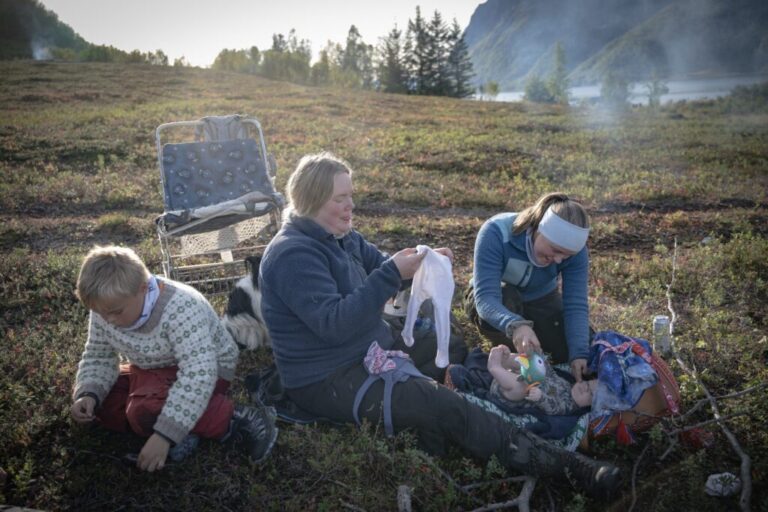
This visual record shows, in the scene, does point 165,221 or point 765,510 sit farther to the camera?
point 165,221

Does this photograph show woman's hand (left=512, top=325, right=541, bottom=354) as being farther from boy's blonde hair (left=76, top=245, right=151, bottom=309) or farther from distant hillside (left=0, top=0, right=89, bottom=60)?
distant hillside (left=0, top=0, right=89, bottom=60)

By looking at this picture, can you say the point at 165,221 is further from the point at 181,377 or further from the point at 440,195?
the point at 440,195

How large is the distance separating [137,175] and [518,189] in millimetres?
8890

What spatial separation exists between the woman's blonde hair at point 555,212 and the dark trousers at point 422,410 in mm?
1393

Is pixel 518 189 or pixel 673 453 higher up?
pixel 518 189

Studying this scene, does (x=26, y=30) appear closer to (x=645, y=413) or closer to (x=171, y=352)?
(x=171, y=352)

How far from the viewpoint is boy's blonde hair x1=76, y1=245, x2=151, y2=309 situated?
8.59 ft

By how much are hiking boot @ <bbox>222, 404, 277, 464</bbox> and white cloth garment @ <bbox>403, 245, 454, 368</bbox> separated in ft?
3.82

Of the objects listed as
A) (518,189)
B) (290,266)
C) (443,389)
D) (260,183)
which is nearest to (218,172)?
(260,183)

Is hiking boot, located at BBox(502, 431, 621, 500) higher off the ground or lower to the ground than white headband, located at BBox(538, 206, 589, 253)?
lower

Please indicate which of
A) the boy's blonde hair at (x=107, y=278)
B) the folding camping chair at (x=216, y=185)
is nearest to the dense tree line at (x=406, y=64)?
the folding camping chair at (x=216, y=185)

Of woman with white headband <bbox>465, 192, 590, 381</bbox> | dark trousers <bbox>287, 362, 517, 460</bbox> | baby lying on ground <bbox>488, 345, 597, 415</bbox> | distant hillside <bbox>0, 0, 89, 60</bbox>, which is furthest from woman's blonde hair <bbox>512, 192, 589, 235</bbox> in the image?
distant hillside <bbox>0, 0, 89, 60</bbox>

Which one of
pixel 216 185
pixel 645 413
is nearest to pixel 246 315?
pixel 216 185

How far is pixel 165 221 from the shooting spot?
195 inches
